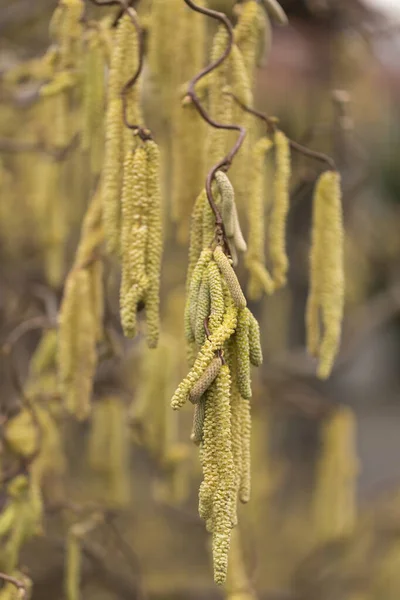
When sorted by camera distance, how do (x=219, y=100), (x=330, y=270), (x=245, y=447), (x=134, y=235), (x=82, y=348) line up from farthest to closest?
(x=82, y=348) → (x=330, y=270) → (x=219, y=100) → (x=134, y=235) → (x=245, y=447)

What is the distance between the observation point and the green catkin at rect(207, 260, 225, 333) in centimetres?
88

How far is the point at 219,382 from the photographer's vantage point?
86 cm

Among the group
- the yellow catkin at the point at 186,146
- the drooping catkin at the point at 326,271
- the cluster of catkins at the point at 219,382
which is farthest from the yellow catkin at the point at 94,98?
the cluster of catkins at the point at 219,382

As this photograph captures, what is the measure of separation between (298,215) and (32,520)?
Answer: 276 centimetres

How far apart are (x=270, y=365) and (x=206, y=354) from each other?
91.1 inches

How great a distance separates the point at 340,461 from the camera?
225 cm

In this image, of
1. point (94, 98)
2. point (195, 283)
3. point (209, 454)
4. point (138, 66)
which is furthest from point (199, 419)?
point (94, 98)

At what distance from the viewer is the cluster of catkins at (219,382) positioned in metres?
0.85

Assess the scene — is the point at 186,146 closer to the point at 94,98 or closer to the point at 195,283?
the point at 94,98

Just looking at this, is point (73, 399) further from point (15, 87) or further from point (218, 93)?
point (15, 87)

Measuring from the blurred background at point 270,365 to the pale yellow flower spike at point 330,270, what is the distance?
349 millimetres

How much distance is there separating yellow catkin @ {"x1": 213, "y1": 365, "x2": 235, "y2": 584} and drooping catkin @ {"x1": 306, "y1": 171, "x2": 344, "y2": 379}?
18.5 inches

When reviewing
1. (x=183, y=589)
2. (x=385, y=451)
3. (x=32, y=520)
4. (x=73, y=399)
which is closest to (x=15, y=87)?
(x=73, y=399)

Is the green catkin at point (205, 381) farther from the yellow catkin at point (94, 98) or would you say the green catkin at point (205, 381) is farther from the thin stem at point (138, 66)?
the yellow catkin at point (94, 98)
